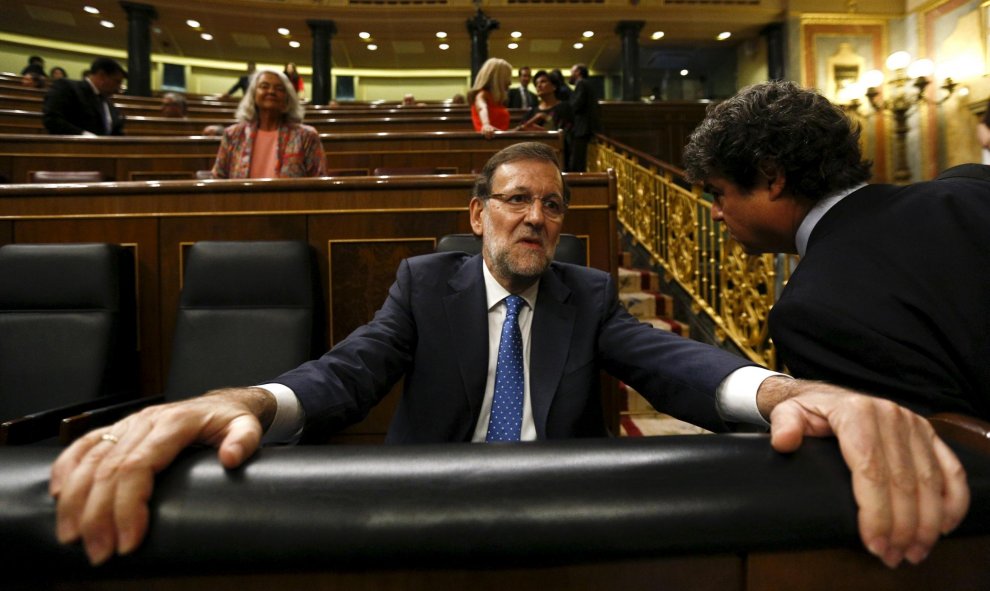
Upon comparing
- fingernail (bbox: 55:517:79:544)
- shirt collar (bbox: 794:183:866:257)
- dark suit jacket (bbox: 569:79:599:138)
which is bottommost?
fingernail (bbox: 55:517:79:544)

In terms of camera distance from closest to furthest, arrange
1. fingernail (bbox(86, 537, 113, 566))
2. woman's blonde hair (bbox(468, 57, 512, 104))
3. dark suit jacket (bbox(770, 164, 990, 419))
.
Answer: fingernail (bbox(86, 537, 113, 566)) < dark suit jacket (bbox(770, 164, 990, 419)) < woman's blonde hair (bbox(468, 57, 512, 104))

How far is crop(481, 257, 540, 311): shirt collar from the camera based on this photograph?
125 centimetres

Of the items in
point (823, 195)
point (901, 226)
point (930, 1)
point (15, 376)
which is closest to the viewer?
point (901, 226)

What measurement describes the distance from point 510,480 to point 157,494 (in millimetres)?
230

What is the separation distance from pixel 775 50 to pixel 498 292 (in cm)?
1058

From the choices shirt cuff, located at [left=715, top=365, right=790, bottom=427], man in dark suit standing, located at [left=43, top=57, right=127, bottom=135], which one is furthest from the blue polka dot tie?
man in dark suit standing, located at [left=43, top=57, right=127, bottom=135]

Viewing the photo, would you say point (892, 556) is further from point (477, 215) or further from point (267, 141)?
point (267, 141)

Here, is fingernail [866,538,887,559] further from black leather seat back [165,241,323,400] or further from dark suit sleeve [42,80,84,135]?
dark suit sleeve [42,80,84,135]

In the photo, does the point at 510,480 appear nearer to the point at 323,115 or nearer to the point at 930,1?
the point at 323,115

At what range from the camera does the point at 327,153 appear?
4.16m

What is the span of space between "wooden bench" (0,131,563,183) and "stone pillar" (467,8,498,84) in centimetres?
580

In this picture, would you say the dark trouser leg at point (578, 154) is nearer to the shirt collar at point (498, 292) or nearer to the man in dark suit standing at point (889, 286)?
the shirt collar at point (498, 292)

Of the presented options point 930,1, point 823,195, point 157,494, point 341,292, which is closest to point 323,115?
point 341,292

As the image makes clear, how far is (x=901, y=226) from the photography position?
2.69 ft
